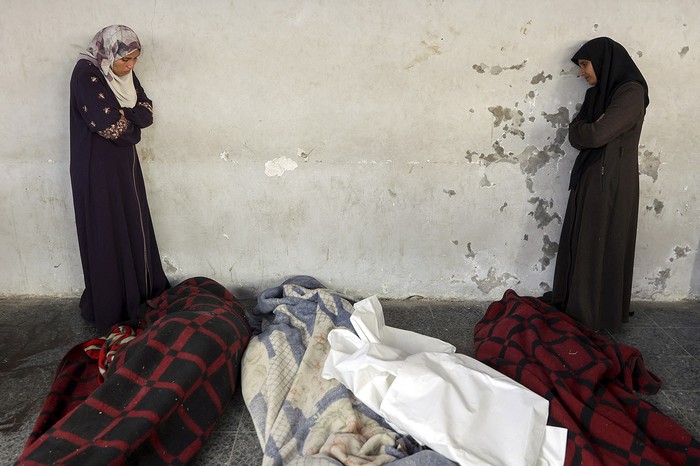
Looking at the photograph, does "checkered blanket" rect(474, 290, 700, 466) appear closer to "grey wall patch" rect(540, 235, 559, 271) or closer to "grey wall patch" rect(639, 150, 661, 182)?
"grey wall patch" rect(540, 235, 559, 271)

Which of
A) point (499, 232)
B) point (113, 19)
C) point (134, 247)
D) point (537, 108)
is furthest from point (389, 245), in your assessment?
point (113, 19)

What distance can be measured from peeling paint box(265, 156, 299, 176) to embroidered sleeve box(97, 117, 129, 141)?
0.73 metres

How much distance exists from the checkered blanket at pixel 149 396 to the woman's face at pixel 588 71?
2.08m

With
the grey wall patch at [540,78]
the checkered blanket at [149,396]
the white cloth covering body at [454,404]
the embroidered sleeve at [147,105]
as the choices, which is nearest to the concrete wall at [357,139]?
the grey wall patch at [540,78]

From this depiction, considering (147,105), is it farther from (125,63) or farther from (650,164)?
(650,164)

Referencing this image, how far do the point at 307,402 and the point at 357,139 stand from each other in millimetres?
1420

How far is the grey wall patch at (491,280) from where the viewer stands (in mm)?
2965

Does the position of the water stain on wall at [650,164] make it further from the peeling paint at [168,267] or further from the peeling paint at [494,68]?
the peeling paint at [168,267]

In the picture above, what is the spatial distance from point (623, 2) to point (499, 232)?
4.34 ft

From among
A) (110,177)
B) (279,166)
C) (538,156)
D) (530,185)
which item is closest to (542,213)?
(530,185)

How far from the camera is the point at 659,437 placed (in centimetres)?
178

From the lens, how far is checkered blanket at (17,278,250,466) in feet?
5.03

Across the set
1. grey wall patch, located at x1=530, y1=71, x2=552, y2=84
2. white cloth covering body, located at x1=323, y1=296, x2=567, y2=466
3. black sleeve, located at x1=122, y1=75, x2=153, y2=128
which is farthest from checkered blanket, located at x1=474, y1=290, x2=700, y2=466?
black sleeve, located at x1=122, y1=75, x2=153, y2=128

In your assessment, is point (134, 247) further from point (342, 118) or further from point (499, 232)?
point (499, 232)
